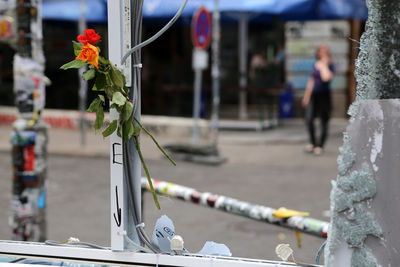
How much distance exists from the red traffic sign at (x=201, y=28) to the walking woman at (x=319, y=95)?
6.22 feet

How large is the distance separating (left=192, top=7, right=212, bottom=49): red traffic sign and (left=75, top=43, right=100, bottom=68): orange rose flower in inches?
309

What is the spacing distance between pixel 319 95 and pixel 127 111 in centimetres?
900

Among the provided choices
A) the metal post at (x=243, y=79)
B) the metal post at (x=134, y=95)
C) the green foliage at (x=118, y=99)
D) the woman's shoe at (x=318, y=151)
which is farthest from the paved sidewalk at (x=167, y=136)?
the green foliage at (x=118, y=99)

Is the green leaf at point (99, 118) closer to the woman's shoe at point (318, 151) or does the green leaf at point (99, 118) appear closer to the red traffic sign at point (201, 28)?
the red traffic sign at point (201, 28)

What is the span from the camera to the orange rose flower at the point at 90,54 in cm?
196

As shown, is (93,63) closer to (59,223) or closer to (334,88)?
(59,223)

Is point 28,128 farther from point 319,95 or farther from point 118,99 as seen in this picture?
point 319,95

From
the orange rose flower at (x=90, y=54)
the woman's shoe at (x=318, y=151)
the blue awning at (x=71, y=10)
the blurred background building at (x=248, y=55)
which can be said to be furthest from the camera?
the blue awning at (x=71, y=10)

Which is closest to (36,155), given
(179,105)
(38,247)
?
(38,247)

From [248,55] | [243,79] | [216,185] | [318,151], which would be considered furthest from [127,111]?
[248,55]

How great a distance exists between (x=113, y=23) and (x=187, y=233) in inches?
154

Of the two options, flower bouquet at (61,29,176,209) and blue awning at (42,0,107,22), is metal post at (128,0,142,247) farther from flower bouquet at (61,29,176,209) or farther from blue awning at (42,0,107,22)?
blue awning at (42,0,107,22)

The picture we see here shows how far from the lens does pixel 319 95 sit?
10.7 metres

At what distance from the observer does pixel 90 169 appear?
9.52 m
